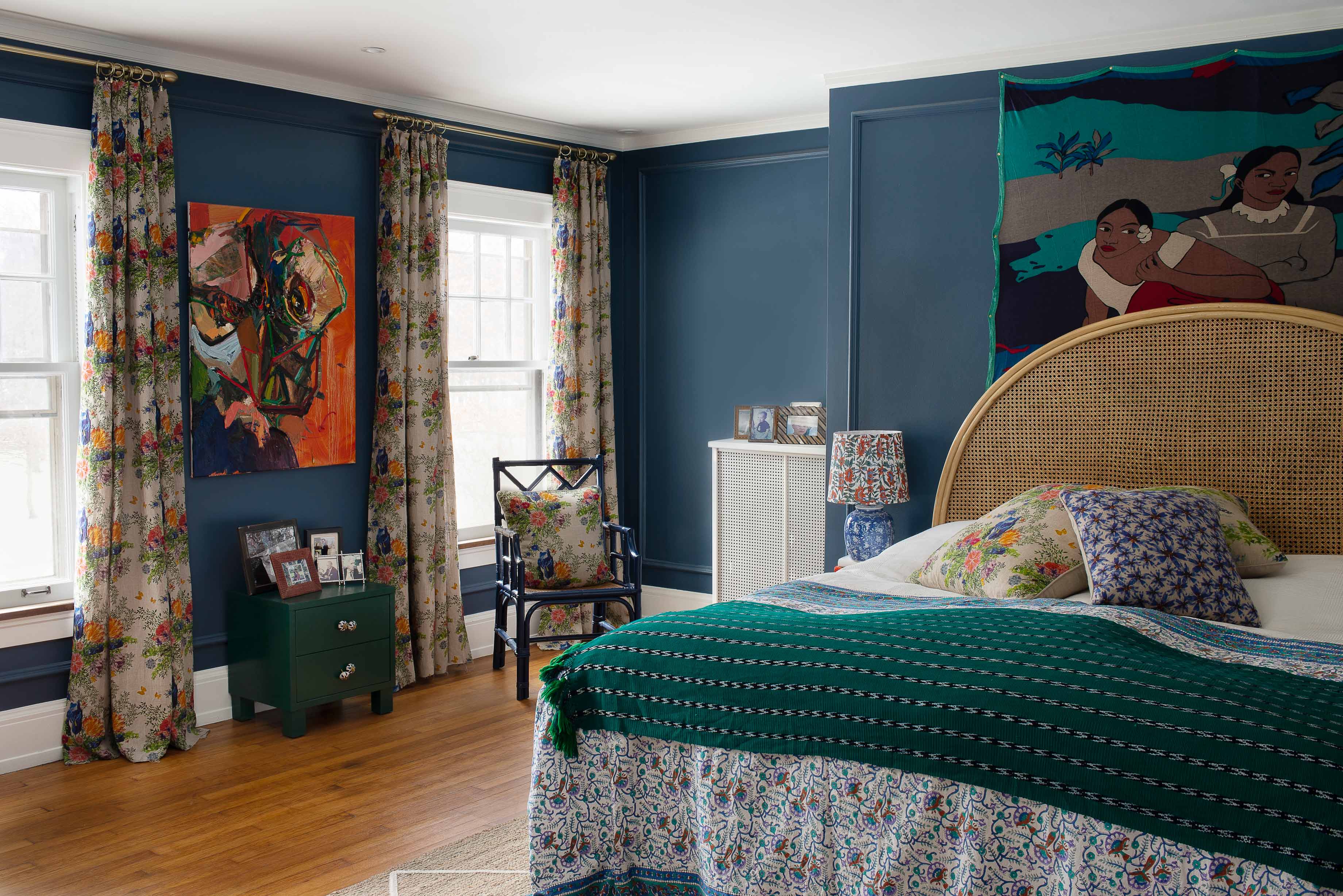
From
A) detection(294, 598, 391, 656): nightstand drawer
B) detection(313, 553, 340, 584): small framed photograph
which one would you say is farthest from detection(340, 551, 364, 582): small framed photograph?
detection(294, 598, 391, 656): nightstand drawer

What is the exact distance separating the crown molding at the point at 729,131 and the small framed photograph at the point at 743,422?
143 centimetres

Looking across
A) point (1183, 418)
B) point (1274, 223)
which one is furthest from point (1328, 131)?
point (1183, 418)

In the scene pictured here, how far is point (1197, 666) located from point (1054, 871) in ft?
1.77

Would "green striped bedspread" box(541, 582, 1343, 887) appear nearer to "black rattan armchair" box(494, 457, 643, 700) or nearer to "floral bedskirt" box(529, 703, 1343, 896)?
"floral bedskirt" box(529, 703, 1343, 896)

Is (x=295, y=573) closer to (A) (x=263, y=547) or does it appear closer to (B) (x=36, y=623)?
(A) (x=263, y=547)

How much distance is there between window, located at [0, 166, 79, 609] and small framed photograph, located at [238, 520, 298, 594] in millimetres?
618

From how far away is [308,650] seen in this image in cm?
409

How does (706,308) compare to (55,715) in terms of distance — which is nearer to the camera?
(55,715)

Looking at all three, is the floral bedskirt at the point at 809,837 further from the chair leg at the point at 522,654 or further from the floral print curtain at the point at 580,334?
the floral print curtain at the point at 580,334

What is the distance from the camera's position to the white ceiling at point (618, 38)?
3.53 metres

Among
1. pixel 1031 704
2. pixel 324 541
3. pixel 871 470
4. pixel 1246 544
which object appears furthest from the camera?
pixel 324 541

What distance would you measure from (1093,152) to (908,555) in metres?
1.68

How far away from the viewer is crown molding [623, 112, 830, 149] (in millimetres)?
5250

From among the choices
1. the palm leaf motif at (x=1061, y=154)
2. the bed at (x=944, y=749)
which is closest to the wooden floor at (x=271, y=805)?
the bed at (x=944, y=749)
